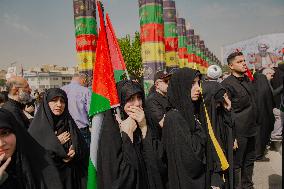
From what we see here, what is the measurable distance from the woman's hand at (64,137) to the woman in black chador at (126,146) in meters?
0.75

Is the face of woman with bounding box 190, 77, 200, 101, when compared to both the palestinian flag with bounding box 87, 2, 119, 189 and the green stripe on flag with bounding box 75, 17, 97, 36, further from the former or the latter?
the green stripe on flag with bounding box 75, 17, 97, 36

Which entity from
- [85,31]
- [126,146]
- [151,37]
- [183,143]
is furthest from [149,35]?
[126,146]

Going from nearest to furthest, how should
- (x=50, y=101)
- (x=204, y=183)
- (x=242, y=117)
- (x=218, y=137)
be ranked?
(x=204, y=183) → (x=50, y=101) → (x=218, y=137) → (x=242, y=117)

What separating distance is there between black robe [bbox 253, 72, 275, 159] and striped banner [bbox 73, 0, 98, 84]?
942cm

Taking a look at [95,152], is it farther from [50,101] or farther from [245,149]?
[245,149]

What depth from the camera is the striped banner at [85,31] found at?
13.5m

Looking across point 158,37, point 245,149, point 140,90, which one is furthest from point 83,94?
point 158,37

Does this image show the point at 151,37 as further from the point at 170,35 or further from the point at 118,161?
the point at 118,161

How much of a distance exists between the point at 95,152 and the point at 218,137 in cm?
154

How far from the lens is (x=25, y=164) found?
2.03 m

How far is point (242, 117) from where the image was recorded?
411 cm

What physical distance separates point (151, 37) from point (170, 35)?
3.49 metres

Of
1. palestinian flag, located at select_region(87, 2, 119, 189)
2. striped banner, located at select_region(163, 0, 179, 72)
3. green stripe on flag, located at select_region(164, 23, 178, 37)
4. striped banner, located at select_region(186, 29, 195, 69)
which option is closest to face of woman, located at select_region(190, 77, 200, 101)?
palestinian flag, located at select_region(87, 2, 119, 189)

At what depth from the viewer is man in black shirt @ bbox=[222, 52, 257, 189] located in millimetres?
4082
